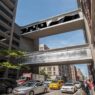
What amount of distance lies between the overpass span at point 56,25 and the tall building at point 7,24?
457cm

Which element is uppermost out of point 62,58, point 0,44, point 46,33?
point 46,33

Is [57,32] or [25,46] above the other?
[57,32]

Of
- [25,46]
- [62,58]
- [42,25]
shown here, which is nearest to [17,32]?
Result: [25,46]

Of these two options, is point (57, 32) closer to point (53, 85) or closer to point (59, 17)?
point (59, 17)

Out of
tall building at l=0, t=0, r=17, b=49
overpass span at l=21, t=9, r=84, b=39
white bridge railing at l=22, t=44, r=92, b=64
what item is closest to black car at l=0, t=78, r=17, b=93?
white bridge railing at l=22, t=44, r=92, b=64

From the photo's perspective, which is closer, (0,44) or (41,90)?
(41,90)

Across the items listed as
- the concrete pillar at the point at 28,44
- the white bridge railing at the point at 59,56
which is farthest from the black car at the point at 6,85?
the concrete pillar at the point at 28,44

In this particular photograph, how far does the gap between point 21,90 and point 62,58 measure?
1795cm

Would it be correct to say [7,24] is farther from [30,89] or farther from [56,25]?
[30,89]

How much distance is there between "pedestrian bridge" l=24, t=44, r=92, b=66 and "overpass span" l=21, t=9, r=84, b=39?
345 inches

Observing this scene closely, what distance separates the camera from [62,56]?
32.3 m

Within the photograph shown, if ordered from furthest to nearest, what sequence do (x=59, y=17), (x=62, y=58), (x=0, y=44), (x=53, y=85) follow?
(x=59, y=17)
(x=0, y=44)
(x=62, y=58)
(x=53, y=85)

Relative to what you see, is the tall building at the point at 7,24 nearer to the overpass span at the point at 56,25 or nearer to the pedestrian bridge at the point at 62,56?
the overpass span at the point at 56,25

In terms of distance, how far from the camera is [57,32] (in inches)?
1684
